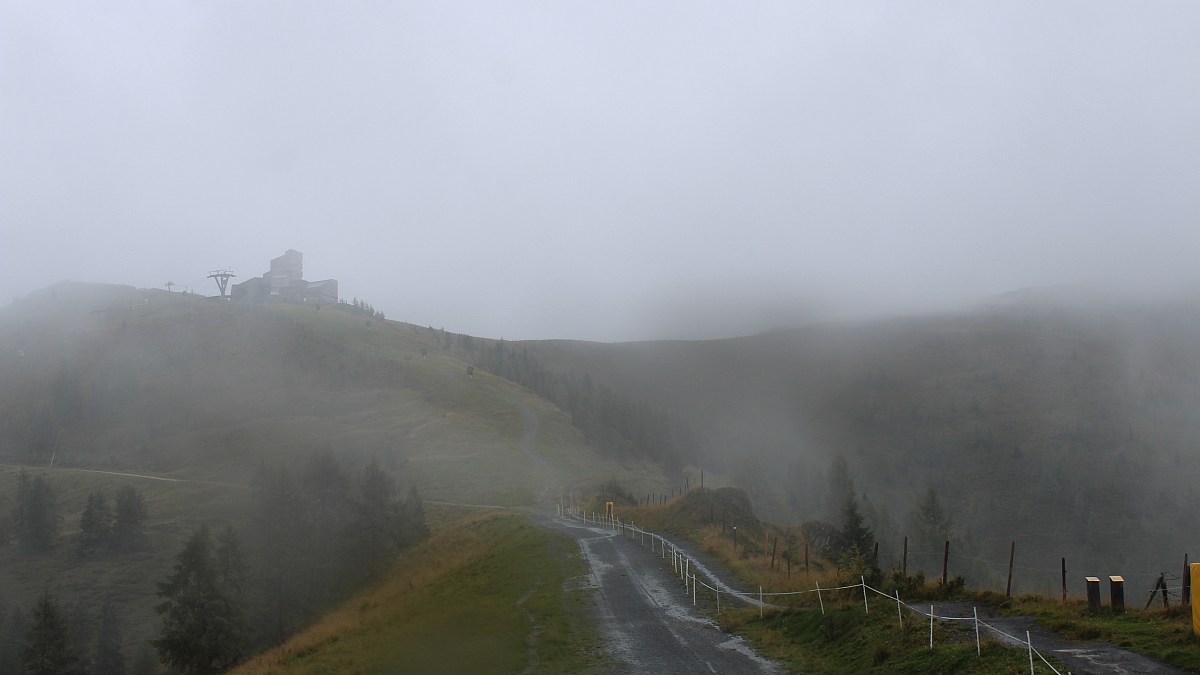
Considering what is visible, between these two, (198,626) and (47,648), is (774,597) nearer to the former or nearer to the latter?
(198,626)

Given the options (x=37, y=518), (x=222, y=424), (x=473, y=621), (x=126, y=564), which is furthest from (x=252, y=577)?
(x=222, y=424)

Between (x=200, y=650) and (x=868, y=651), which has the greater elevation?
(x=868, y=651)

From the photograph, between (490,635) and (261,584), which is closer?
(490,635)

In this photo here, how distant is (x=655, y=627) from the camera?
23109mm

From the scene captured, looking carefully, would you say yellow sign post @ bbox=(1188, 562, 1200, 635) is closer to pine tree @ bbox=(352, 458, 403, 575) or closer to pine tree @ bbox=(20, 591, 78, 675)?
pine tree @ bbox=(352, 458, 403, 575)

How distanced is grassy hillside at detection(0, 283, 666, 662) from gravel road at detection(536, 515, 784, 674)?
39824 millimetres

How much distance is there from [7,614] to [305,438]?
150 feet

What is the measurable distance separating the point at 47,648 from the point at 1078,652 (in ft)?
179

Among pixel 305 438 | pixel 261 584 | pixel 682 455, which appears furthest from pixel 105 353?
pixel 261 584

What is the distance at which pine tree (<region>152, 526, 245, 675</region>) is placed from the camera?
4284 cm

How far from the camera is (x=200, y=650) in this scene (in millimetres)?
42844

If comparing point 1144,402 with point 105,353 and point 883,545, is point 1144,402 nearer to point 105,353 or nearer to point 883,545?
point 883,545

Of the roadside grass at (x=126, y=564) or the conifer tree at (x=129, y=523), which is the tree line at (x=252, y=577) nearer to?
the conifer tree at (x=129, y=523)


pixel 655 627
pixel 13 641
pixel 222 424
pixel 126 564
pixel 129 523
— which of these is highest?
pixel 655 627
